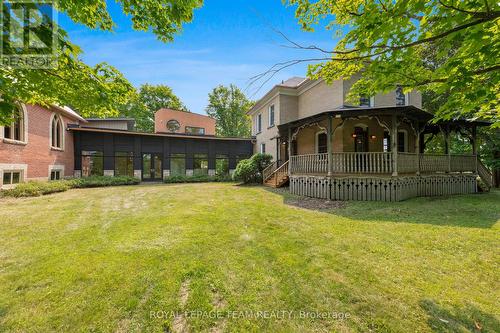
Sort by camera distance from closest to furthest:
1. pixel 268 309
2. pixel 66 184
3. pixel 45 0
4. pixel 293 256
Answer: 1. pixel 268 309
2. pixel 45 0
3. pixel 293 256
4. pixel 66 184

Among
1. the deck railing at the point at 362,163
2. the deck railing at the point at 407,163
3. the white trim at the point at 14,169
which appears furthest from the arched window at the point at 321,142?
the white trim at the point at 14,169

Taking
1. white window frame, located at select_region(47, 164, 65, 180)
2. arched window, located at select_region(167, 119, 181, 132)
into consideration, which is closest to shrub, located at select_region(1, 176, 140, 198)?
white window frame, located at select_region(47, 164, 65, 180)

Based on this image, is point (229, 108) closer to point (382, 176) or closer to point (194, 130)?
point (194, 130)

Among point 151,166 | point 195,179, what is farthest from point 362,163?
point 151,166

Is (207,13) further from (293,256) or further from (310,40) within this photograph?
(293,256)

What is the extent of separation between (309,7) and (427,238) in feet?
19.8

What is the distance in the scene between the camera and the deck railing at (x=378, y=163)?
31.7ft

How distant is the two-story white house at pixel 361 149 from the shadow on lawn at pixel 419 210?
105 cm

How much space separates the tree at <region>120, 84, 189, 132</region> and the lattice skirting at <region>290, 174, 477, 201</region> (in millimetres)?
33137

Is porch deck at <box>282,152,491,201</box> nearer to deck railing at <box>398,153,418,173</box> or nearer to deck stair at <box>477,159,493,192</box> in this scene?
deck railing at <box>398,153,418,173</box>

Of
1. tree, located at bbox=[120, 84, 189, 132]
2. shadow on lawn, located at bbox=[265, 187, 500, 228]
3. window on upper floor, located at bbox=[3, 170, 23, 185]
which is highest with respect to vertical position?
tree, located at bbox=[120, 84, 189, 132]

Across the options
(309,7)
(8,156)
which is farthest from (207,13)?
(8,156)

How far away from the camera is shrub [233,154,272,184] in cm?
1611

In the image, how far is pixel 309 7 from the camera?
16.5 feet
